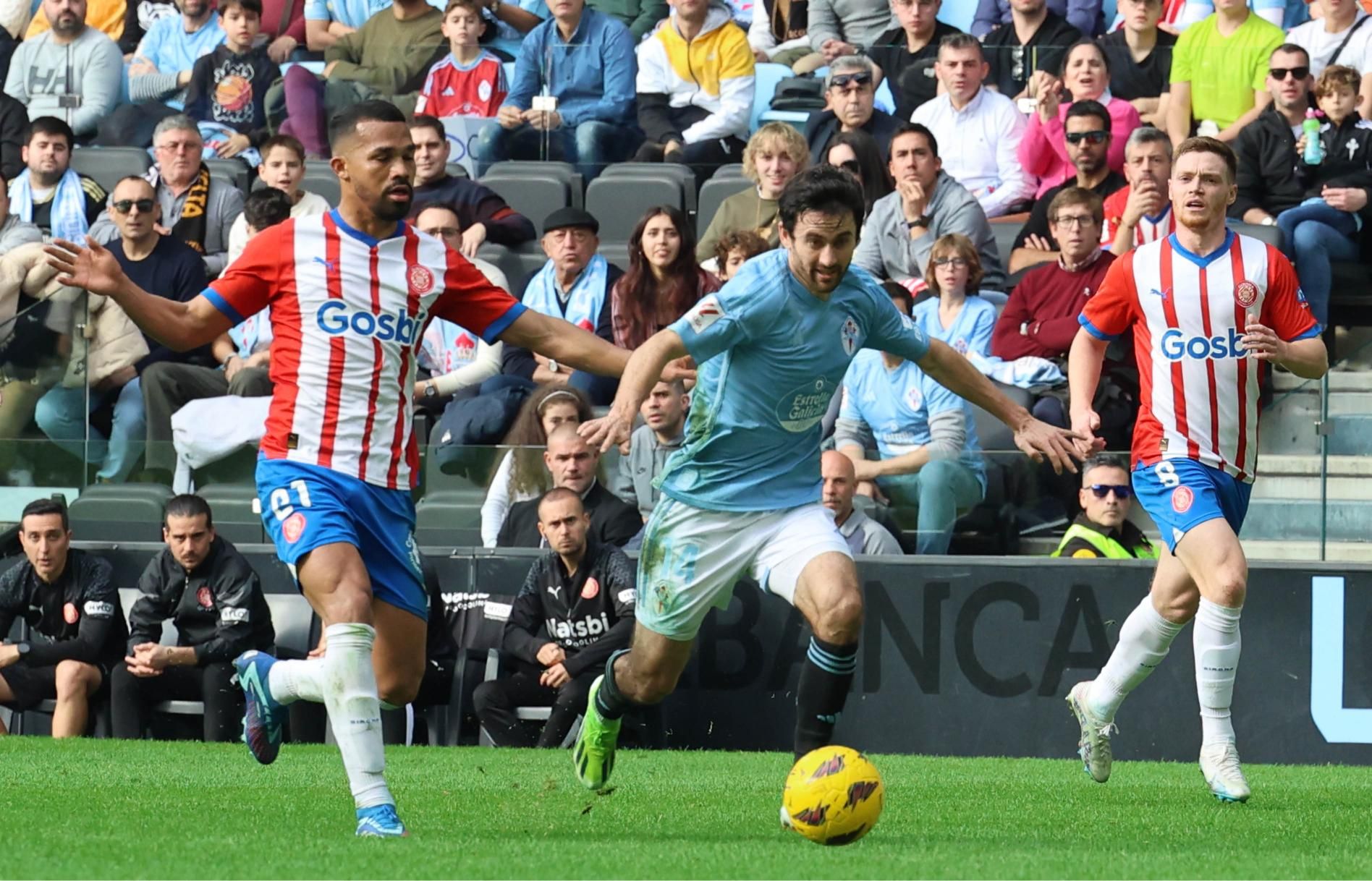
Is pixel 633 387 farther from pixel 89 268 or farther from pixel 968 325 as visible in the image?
pixel 968 325

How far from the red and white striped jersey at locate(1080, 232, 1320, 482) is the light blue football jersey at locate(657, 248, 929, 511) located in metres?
1.33

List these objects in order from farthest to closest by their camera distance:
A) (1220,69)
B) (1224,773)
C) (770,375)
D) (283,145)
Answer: (1220,69) < (283,145) < (1224,773) < (770,375)

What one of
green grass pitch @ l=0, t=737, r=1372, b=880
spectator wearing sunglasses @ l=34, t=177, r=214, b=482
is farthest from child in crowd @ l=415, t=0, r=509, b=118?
green grass pitch @ l=0, t=737, r=1372, b=880

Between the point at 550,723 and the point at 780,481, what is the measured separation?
4508 mm

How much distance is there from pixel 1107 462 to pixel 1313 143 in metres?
3.85

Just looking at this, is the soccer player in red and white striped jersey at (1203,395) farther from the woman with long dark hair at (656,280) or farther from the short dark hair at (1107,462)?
the woman with long dark hair at (656,280)

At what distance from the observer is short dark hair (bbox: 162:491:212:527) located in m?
11.8

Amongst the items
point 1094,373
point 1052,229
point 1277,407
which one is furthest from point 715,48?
point 1094,373

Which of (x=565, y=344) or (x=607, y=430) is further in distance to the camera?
(x=565, y=344)

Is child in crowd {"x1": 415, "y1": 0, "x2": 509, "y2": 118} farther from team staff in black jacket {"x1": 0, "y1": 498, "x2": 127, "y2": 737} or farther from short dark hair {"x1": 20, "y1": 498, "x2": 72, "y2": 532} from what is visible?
team staff in black jacket {"x1": 0, "y1": 498, "x2": 127, "y2": 737}

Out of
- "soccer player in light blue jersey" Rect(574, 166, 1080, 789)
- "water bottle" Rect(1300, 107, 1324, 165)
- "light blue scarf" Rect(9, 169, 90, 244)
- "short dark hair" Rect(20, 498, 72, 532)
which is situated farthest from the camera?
"light blue scarf" Rect(9, 169, 90, 244)

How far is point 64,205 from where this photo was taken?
1557 cm

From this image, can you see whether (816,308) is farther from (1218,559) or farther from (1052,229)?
(1052,229)

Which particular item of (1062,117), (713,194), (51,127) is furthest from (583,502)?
(51,127)
